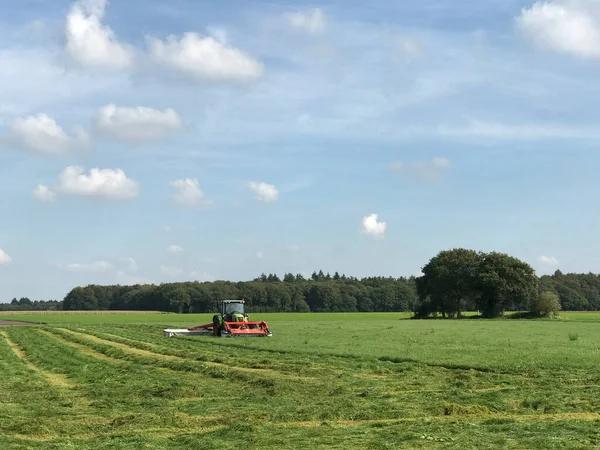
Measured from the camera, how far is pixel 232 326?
44844mm

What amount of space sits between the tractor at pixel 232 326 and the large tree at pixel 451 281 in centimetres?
5537

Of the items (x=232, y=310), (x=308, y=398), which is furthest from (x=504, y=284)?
(x=308, y=398)

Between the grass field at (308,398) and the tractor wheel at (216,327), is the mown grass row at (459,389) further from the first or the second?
the tractor wheel at (216,327)

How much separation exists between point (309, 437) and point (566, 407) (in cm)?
636

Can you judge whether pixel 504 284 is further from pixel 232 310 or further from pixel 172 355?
pixel 172 355

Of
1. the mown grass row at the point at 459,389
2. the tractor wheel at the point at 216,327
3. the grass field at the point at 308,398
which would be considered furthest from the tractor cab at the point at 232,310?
the mown grass row at the point at 459,389

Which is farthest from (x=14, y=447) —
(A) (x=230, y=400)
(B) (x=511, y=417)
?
(B) (x=511, y=417)

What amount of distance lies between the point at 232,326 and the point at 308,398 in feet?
90.2

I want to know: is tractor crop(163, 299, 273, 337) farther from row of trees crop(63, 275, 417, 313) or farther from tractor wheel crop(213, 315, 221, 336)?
row of trees crop(63, 275, 417, 313)

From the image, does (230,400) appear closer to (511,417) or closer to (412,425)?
(412,425)

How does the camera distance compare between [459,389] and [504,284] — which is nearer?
[459,389]

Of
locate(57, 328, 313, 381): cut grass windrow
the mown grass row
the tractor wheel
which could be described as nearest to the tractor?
the tractor wheel

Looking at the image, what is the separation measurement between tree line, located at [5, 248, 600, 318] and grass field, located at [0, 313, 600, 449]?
62.0 meters

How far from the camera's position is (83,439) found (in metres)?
13.1
